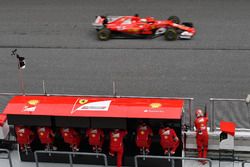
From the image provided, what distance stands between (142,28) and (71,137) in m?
9.05

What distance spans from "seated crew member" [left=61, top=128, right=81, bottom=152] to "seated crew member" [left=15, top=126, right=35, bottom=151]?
3.09ft

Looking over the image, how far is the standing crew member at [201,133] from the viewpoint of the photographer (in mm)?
14109

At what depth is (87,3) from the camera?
28453mm

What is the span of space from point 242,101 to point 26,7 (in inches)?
658

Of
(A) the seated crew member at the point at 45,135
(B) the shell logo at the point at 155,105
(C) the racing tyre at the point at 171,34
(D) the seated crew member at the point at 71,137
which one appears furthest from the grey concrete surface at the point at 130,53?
(B) the shell logo at the point at 155,105

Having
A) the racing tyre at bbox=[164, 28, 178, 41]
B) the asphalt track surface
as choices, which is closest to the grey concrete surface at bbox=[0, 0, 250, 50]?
the asphalt track surface

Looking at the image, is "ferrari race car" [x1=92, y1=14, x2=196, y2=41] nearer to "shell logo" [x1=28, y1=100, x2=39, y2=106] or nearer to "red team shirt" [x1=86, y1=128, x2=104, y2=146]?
"shell logo" [x1=28, y1=100, x2=39, y2=106]

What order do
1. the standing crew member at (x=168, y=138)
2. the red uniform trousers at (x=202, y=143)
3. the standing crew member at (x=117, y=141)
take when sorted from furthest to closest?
1. the red uniform trousers at (x=202, y=143)
2. the standing crew member at (x=117, y=141)
3. the standing crew member at (x=168, y=138)

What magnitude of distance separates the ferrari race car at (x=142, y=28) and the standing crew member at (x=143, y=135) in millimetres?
8593

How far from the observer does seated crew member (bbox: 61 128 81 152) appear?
14508mm

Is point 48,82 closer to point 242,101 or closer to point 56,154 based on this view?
point 56,154

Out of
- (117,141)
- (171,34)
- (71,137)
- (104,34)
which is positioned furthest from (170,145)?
(104,34)

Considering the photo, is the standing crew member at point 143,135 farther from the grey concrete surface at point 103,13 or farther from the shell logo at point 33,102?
the grey concrete surface at point 103,13

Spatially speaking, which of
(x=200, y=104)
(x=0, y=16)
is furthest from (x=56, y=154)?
(x=0, y=16)
